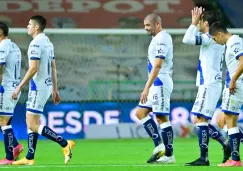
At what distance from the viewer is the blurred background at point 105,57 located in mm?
22438

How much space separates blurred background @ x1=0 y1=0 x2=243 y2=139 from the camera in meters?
22.4

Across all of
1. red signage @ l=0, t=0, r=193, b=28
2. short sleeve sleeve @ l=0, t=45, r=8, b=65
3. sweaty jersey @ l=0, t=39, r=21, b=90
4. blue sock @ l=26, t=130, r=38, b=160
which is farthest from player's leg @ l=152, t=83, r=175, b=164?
red signage @ l=0, t=0, r=193, b=28

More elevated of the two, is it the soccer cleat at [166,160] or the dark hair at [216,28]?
the dark hair at [216,28]

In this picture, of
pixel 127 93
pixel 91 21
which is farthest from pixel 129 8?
pixel 127 93

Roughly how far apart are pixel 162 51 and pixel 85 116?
907 cm

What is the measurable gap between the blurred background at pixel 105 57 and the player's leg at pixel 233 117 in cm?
933

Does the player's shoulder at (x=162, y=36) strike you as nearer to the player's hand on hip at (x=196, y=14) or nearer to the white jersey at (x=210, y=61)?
the white jersey at (x=210, y=61)

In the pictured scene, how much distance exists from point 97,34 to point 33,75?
34.2ft

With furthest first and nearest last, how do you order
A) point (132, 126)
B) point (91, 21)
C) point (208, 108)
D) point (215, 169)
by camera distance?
point (91, 21) < point (132, 126) < point (208, 108) < point (215, 169)

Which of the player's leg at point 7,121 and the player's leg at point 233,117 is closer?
the player's leg at point 233,117

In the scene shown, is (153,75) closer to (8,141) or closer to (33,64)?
(33,64)

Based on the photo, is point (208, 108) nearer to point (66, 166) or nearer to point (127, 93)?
point (66, 166)

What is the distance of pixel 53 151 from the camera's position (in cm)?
1786

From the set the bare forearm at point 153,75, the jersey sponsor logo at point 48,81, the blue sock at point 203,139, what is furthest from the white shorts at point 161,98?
the jersey sponsor logo at point 48,81
